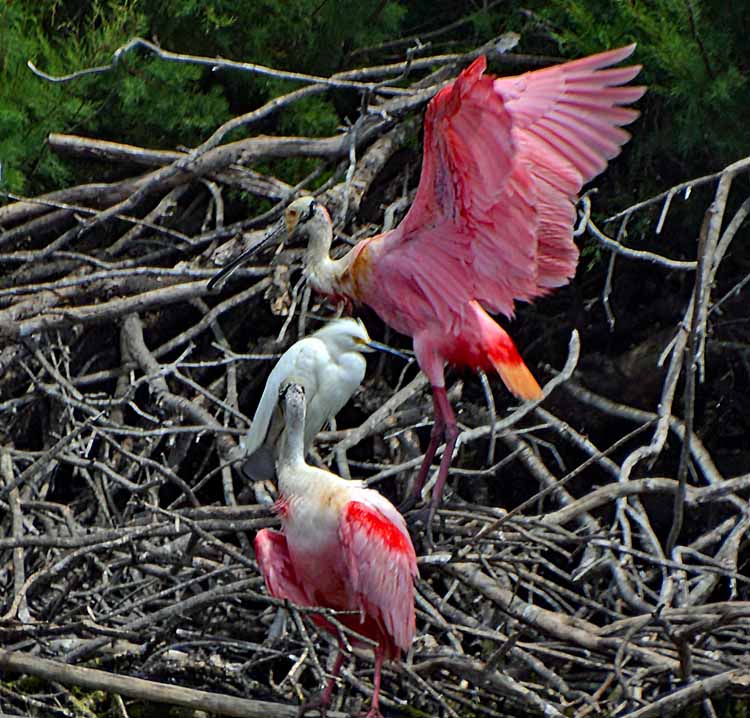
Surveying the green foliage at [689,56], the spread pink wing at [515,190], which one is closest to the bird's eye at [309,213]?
the spread pink wing at [515,190]

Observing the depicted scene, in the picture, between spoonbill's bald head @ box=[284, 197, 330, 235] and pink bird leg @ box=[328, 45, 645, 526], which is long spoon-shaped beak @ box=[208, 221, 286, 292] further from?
pink bird leg @ box=[328, 45, 645, 526]

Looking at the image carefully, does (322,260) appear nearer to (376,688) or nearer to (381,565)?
(381,565)

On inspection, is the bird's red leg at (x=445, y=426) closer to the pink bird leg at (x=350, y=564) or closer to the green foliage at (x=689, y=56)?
the pink bird leg at (x=350, y=564)

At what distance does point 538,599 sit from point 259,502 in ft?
3.33

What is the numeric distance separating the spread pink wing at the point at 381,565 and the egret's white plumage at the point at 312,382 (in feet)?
1.46

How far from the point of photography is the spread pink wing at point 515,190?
185 inches

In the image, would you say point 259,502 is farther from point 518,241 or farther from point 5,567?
point 518,241

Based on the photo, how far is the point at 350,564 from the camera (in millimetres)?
4582

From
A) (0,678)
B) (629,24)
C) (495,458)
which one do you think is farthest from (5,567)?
(629,24)

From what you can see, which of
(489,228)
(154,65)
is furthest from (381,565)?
(154,65)

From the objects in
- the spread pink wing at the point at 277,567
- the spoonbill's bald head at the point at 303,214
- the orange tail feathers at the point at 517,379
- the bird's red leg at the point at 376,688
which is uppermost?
the spoonbill's bald head at the point at 303,214

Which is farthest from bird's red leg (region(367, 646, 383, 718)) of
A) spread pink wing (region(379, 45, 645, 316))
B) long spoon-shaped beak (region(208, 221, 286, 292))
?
long spoon-shaped beak (region(208, 221, 286, 292))

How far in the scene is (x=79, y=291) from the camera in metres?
5.72

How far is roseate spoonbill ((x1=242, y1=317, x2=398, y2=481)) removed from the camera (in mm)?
4992
